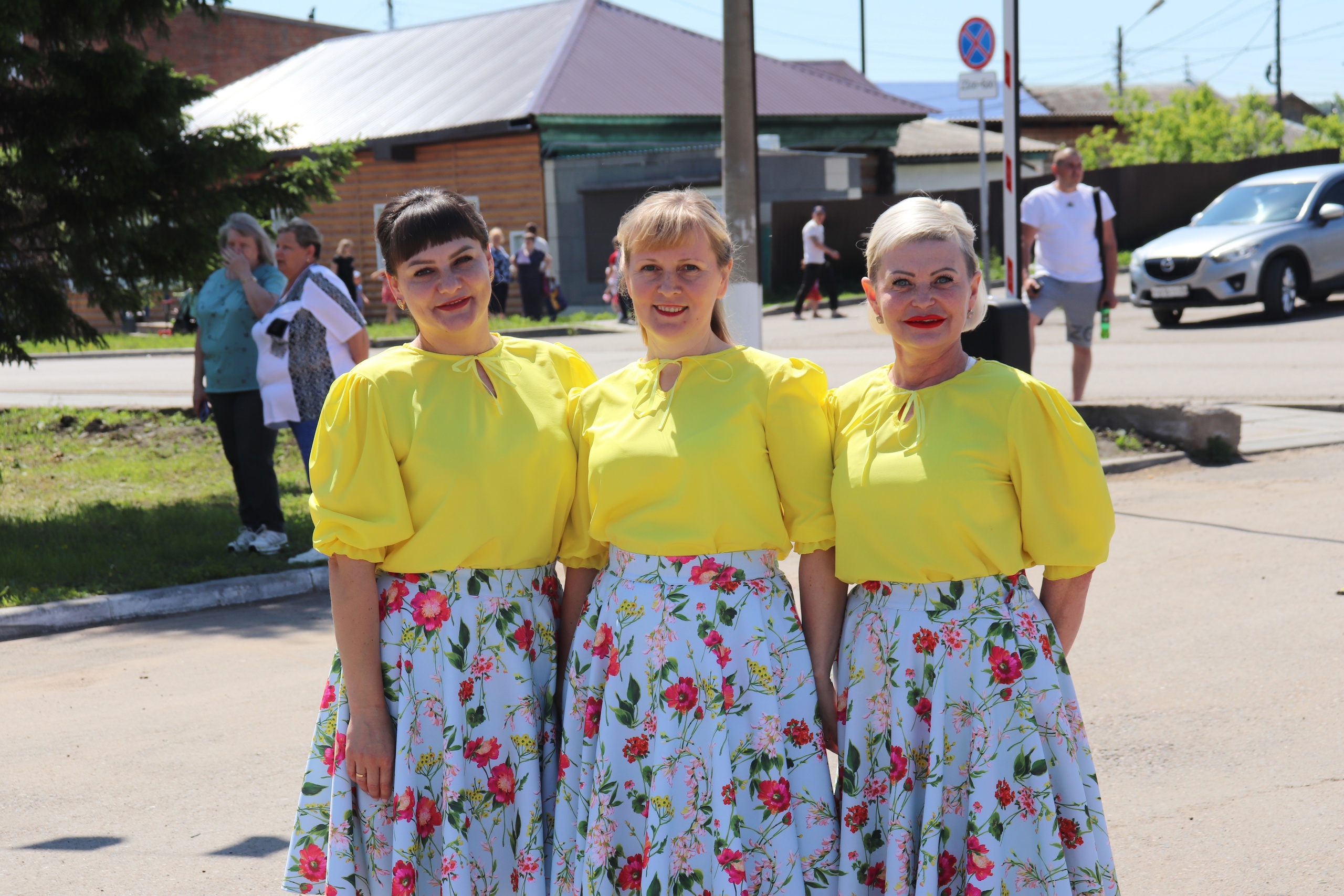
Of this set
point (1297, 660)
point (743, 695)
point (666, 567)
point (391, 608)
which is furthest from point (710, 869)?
point (1297, 660)

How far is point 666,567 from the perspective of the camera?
2623mm

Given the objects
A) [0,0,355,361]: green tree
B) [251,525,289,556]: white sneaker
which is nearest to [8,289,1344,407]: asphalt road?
[0,0,355,361]: green tree

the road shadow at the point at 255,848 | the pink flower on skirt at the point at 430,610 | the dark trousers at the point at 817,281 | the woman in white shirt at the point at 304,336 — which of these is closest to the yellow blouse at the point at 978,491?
the pink flower on skirt at the point at 430,610

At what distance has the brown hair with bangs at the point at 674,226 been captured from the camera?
2.66 meters

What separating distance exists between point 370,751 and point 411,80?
27.7 meters

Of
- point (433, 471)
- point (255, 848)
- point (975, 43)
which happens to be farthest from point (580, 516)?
point (975, 43)

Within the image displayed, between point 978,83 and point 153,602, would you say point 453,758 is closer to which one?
point 153,602

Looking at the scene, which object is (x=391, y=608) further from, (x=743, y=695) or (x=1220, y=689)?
(x=1220, y=689)

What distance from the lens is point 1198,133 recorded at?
38250 mm

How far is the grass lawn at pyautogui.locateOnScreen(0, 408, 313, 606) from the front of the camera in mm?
6922

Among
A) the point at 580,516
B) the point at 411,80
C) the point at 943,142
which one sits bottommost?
the point at 580,516

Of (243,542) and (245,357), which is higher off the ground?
(245,357)

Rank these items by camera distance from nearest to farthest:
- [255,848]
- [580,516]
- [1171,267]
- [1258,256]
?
[580,516] < [255,848] < [1258,256] < [1171,267]

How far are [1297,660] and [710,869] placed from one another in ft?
11.5
